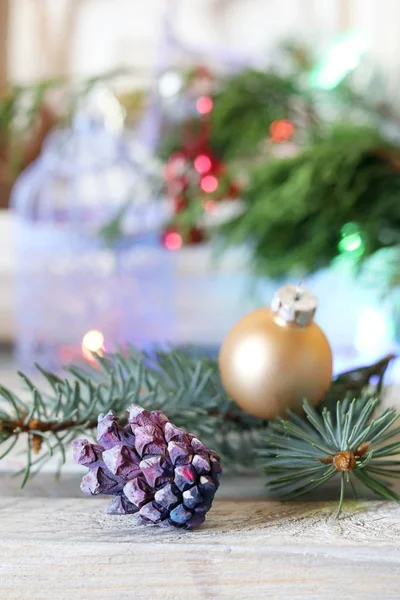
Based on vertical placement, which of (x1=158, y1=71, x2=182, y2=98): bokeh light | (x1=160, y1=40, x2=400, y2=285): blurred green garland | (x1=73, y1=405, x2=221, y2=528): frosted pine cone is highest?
(x1=158, y1=71, x2=182, y2=98): bokeh light

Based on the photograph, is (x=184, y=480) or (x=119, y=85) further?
(x=119, y=85)

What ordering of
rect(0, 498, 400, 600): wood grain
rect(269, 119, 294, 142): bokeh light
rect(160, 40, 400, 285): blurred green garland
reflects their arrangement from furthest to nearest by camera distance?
rect(269, 119, 294, 142): bokeh light < rect(160, 40, 400, 285): blurred green garland < rect(0, 498, 400, 600): wood grain

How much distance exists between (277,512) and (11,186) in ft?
3.57

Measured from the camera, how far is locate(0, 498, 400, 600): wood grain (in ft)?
0.74

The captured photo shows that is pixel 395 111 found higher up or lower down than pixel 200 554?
higher up

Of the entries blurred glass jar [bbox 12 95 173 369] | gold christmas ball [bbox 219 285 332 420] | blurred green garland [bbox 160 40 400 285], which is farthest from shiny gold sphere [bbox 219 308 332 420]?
blurred glass jar [bbox 12 95 173 369]

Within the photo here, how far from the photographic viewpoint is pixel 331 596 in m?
0.22

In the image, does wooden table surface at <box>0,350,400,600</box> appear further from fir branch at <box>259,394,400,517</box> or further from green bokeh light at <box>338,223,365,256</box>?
green bokeh light at <box>338,223,365,256</box>

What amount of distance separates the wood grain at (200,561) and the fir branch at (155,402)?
2.2 inches

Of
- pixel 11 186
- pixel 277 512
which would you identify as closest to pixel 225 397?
pixel 277 512

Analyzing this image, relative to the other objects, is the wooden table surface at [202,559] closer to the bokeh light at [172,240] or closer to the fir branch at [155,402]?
the fir branch at [155,402]

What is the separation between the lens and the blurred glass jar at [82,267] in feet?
2.46

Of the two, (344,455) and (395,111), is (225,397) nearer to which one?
(344,455)

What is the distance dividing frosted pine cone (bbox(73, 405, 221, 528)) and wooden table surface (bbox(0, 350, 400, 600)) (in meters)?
0.01
